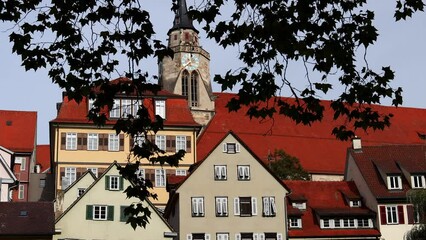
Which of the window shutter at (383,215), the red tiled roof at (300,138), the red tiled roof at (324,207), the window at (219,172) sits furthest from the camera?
the red tiled roof at (300,138)

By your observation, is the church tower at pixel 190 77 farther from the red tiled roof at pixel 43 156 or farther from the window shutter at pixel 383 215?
the window shutter at pixel 383 215

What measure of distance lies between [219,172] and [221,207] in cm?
194

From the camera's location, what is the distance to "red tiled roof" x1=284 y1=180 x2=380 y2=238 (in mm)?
44844

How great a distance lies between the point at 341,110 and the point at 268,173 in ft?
104

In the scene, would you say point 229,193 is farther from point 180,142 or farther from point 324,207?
point 180,142

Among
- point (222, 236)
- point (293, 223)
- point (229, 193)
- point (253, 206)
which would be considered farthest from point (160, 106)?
point (222, 236)

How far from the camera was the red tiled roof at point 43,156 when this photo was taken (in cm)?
7806

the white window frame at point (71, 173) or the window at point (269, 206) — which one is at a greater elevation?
the white window frame at point (71, 173)

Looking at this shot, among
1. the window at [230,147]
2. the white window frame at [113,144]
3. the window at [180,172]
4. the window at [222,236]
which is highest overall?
the white window frame at [113,144]

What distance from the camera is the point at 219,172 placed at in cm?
4400

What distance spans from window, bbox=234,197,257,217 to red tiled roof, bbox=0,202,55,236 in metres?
10.6

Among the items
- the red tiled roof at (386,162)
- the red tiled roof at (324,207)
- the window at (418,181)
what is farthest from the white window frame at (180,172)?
the window at (418,181)

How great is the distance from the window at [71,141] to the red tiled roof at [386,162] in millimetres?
18071

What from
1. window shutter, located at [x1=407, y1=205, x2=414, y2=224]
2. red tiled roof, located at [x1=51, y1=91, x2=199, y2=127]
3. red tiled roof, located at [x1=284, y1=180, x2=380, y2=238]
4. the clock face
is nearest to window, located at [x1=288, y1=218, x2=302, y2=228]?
red tiled roof, located at [x1=284, y1=180, x2=380, y2=238]
